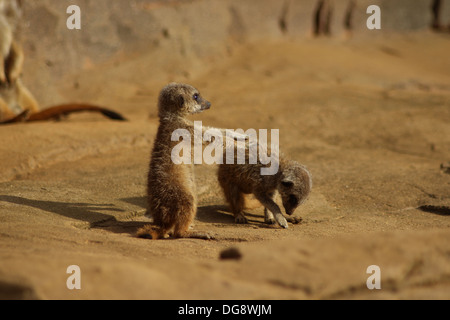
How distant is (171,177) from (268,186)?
3.40 ft

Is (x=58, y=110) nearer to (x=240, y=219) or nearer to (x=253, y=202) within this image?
(x=253, y=202)

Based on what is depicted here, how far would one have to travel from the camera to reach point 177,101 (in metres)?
5.27

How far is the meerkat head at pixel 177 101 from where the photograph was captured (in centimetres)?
528

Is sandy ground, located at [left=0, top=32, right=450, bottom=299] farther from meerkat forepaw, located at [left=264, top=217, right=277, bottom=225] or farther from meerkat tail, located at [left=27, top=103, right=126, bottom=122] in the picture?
meerkat tail, located at [left=27, top=103, right=126, bottom=122]

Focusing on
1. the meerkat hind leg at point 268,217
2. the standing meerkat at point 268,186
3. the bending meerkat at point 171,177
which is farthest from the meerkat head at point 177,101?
the meerkat hind leg at point 268,217

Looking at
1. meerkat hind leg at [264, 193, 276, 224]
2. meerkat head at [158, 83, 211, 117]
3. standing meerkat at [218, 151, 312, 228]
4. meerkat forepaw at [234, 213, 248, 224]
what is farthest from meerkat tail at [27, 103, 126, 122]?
meerkat hind leg at [264, 193, 276, 224]

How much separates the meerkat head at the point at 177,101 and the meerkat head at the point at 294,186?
1.14 m

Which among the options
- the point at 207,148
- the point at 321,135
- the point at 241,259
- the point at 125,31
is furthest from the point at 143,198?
the point at 125,31

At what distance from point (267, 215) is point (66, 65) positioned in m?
6.25

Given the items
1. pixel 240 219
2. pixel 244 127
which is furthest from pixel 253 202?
pixel 244 127

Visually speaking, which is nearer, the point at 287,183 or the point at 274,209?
the point at 287,183
